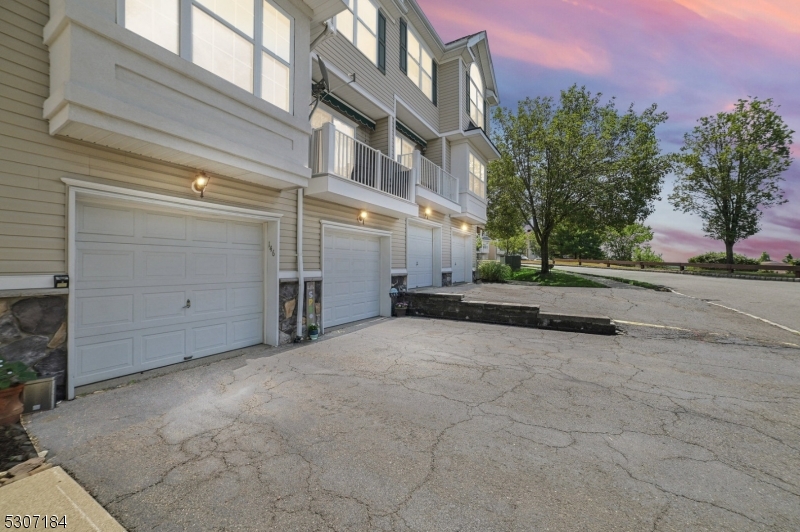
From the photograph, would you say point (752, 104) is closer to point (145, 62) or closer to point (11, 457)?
point (145, 62)

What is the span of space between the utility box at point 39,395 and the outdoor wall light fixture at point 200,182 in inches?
111

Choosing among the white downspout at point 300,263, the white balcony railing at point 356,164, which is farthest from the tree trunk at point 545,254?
the white downspout at point 300,263

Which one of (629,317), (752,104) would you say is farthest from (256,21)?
(752,104)

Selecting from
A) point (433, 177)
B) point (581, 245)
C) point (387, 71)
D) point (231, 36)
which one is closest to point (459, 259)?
point (433, 177)

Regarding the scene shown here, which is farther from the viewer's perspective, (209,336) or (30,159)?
(209,336)

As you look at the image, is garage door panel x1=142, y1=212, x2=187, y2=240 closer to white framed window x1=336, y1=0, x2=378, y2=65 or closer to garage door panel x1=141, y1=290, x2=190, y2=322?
garage door panel x1=141, y1=290, x2=190, y2=322

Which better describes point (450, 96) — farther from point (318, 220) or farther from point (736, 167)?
point (736, 167)

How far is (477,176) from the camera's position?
588 inches

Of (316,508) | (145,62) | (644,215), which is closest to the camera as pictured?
(316,508)

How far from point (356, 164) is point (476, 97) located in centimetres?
1037

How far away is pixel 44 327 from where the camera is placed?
3.70 m

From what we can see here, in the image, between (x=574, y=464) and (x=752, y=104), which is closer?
(x=574, y=464)

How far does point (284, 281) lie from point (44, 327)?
3.24 metres

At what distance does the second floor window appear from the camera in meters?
14.1
